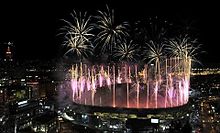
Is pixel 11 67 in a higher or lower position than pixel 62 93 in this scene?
higher

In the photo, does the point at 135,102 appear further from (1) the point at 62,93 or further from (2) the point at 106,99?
(1) the point at 62,93

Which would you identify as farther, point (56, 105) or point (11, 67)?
point (11, 67)

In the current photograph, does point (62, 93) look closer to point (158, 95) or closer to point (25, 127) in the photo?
point (25, 127)

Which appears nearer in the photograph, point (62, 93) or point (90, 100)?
point (90, 100)

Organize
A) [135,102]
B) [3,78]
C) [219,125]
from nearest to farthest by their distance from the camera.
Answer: [135,102] → [219,125] → [3,78]

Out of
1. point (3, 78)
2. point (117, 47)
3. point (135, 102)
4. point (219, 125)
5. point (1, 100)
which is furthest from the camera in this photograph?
point (3, 78)

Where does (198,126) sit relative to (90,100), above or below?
below

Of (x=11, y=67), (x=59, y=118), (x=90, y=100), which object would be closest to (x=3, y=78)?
(x=11, y=67)

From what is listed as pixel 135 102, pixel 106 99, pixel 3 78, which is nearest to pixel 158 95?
pixel 135 102

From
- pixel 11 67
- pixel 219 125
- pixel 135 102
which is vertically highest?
pixel 11 67
